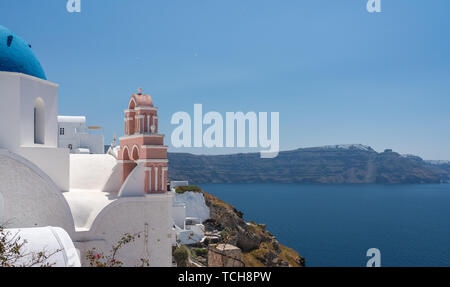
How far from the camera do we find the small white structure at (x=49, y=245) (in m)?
7.20

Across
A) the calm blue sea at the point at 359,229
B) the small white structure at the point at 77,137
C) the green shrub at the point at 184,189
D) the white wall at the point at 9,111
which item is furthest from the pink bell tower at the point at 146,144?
the calm blue sea at the point at 359,229

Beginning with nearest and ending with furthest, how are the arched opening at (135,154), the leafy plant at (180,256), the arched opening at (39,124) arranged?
1. the arched opening at (39,124)
2. the arched opening at (135,154)
3. the leafy plant at (180,256)

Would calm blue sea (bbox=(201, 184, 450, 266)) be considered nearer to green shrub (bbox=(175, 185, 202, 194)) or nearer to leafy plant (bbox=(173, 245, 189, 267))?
green shrub (bbox=(175, 185, 202, 194))

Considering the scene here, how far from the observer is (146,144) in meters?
13.5

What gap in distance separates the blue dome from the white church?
0.08 feet

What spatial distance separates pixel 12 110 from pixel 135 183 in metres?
4.52

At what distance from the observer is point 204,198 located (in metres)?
39.0

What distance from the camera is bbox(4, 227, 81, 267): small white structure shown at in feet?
23.6

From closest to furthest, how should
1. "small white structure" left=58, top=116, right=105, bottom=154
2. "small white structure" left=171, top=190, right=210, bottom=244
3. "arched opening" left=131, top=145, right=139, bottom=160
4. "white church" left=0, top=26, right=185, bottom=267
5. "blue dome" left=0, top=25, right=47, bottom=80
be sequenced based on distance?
"white church" left=0, top=26, right=185, bottom=267 → "blue dome" left=0, top=25, right=47, bottom=80 → "arched opening" left=131, top=145, right=139, bottom=160 → "small white structure" left=171, top=190, right=210, bottom=244 → "small white structure" left=58, top=116, right=105, bottom=154

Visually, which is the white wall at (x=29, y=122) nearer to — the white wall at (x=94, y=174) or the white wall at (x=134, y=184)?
the white wall at (x=94, y=174)

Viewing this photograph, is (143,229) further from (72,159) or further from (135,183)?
(72,159)

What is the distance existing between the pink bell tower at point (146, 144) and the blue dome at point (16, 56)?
11.3 feet

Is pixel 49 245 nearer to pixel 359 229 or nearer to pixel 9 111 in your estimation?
pixel 9 111

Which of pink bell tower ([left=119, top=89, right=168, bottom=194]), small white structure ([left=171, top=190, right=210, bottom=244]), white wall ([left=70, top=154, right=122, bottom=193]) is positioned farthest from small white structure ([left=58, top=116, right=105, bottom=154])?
pink bell tower ([left=119, top=89, right=168, bottom=194])
